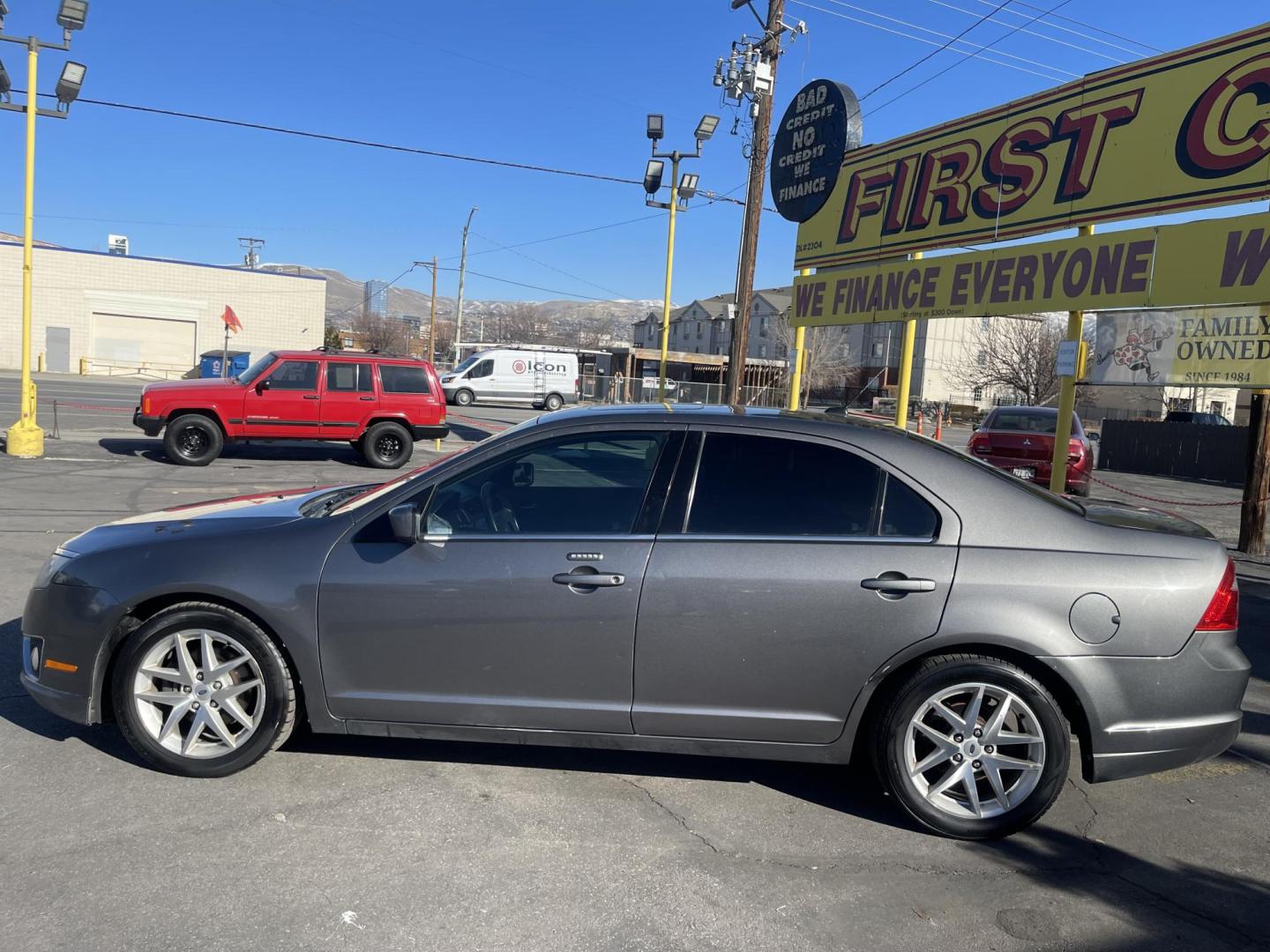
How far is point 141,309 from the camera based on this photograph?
49.4 metres

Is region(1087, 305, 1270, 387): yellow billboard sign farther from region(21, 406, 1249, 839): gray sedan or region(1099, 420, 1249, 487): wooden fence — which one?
region(1099, 420, 1249, 487): wooden fence

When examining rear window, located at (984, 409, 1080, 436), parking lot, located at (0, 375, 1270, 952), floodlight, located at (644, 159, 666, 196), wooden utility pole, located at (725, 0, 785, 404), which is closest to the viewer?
parking lot, located at (0, 375, 1270, 952)

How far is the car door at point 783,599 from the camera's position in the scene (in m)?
3.68

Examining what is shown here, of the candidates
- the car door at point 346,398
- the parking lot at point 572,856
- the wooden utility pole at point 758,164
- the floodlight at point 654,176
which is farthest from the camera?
the floodlight at point 654,176

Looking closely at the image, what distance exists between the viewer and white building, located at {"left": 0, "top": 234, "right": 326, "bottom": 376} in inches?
1865

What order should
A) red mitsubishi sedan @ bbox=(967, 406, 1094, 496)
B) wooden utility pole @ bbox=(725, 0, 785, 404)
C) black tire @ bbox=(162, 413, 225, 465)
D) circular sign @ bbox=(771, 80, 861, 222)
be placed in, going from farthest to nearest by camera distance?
wooden utility pole @ bbox=(725, 0, 785, 404)
black tire @ bbox=(162, 413, 225, 465)
circular sign @ bbox=(771, 80, 861, 222)
red mitsubishi sedan @ bbox=(967, 406, 1094, 496)

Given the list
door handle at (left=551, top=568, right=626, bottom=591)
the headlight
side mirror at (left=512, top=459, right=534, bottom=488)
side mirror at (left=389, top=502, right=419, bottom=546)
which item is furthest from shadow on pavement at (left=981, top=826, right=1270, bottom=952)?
the headlight

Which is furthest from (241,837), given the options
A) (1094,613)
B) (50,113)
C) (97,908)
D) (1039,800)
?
(50,113)

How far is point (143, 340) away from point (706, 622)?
53313 mm

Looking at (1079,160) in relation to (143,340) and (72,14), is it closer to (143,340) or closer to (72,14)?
(72,14)

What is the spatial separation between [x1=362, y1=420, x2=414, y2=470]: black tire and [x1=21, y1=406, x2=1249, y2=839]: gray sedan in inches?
463

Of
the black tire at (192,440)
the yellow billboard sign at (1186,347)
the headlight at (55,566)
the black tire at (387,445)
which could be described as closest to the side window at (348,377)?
the black tire at (387,445)

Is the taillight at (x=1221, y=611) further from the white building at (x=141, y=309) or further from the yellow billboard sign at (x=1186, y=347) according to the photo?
the white building at (x=141, y=309)

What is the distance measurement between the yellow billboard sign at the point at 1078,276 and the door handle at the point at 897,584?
23.8ft
